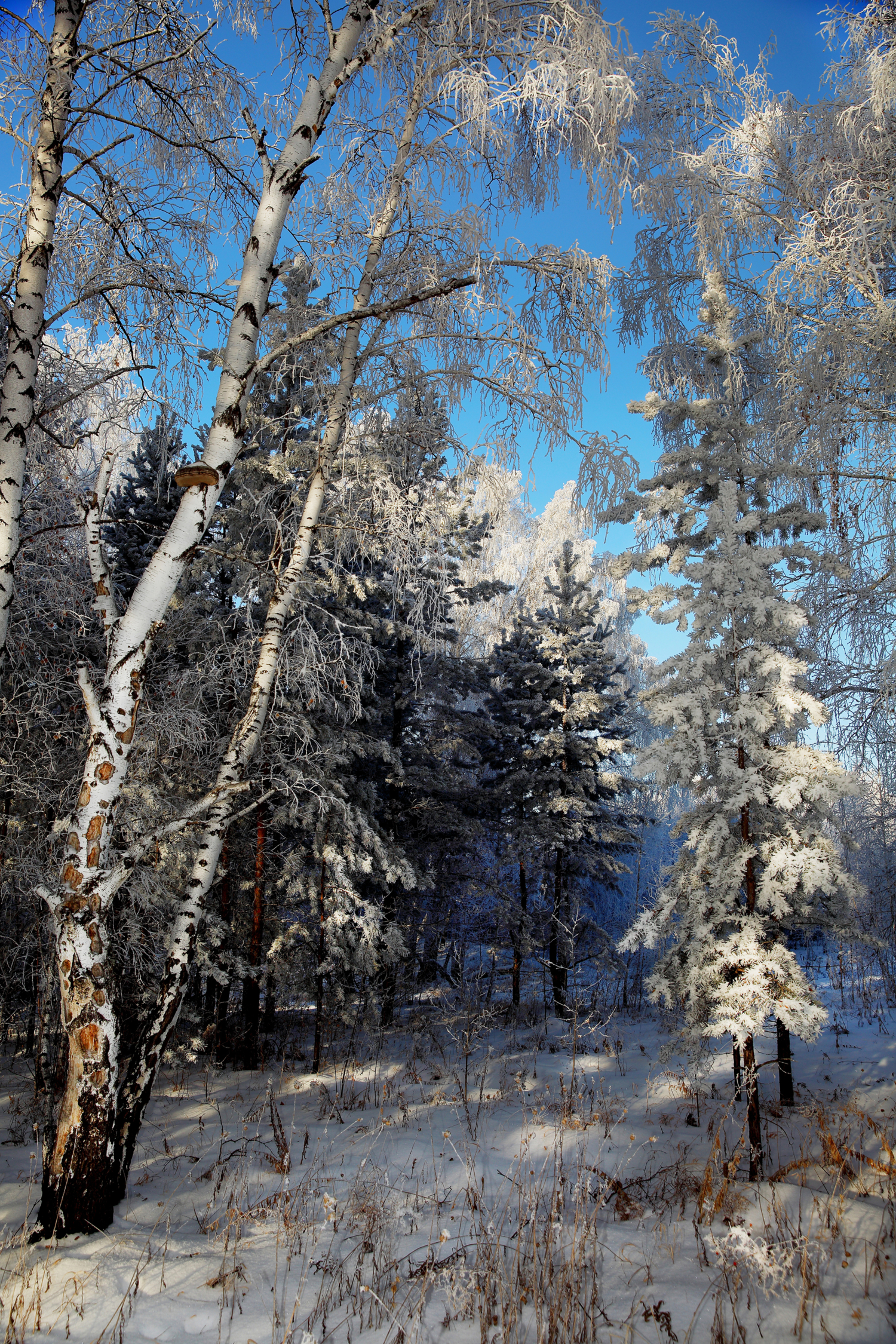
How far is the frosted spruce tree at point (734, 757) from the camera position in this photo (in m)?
4.82

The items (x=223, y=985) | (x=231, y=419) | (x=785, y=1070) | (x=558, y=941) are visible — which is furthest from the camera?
(x=558, y=941)

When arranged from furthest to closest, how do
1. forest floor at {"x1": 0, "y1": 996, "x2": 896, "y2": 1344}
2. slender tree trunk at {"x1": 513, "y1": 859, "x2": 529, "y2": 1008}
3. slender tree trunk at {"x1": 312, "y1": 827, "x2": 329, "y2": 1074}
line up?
slender tree trunk at {"x1": 513, "y1": 859, "x2": 529, "y2": 1008}
slender tree trunk at {"x1": 312, "y1": 827, "x2": 329, "y2": 1074}
forest floor at {"x1": 0, "y1": 996, "x2": 896, "y2": 1344}

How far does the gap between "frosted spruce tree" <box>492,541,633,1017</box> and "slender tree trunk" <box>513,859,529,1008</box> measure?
0.61 metres

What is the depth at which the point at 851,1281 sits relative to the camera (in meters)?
3.13

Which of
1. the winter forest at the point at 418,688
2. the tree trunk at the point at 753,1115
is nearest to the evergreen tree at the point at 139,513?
the winter forest at the point at 418,688

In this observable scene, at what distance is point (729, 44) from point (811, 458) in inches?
230

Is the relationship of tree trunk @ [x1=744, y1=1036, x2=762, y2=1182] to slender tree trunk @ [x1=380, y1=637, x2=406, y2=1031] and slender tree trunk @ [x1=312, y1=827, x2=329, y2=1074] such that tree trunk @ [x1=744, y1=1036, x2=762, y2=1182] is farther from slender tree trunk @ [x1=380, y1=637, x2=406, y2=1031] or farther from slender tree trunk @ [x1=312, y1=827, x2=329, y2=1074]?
slender tree trunk @ [x1=380, y1=637, x2=406, y2=1031]

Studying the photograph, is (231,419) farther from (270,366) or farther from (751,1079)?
(751,1079)

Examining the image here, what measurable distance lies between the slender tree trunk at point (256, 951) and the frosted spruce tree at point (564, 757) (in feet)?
17.7

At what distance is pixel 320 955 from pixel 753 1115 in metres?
6.03

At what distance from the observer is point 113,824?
377 cm

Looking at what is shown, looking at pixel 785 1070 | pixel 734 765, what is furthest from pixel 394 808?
pixel 734 765

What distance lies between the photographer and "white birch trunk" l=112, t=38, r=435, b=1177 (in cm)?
394

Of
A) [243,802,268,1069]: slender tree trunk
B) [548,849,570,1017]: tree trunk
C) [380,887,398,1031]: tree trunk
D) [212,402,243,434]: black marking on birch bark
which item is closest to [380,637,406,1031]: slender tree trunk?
[380,887,398,1031]: tree trunk
